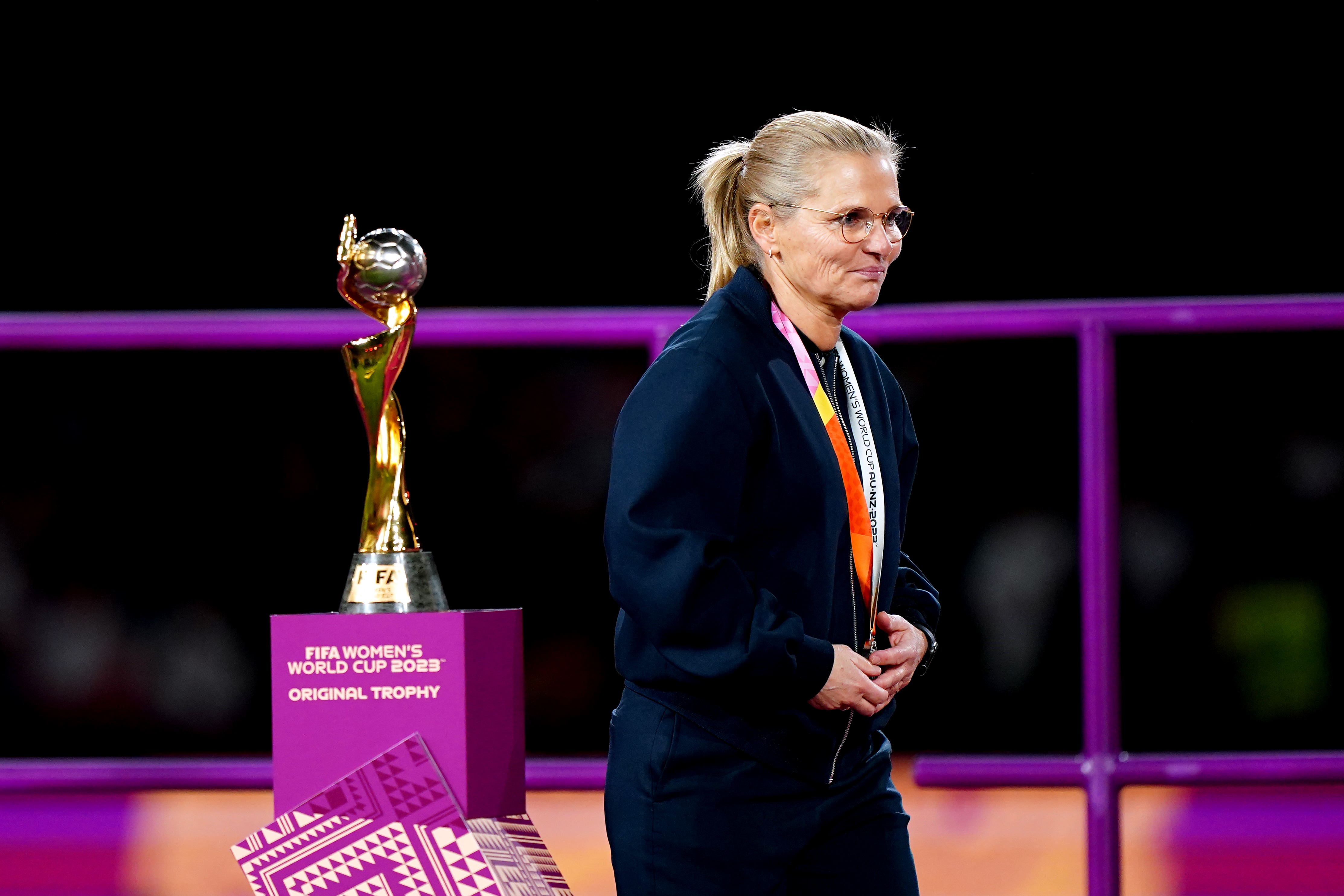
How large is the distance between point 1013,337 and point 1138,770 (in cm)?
65

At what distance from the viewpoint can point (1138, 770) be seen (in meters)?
2.20

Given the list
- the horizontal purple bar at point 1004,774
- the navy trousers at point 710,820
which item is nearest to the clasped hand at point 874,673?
the navy trousers at point 710,820

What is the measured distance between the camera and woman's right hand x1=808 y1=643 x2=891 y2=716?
1573mm

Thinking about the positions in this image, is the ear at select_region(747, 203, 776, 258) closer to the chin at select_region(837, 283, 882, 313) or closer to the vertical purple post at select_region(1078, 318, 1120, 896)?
the chin at select_region(837, 283, 882, 313)

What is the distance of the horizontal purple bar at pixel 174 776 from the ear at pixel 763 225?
87 centimetres

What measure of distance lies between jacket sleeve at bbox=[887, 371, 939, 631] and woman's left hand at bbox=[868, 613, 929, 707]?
0.06m

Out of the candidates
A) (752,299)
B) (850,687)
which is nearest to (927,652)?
(850,687)

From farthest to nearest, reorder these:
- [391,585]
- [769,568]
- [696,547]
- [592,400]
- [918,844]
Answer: [592,400]
[918,844]
[391,585]
[769,568]
[696,547]

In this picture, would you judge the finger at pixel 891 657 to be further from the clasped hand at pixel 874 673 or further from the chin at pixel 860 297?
the chin at pixel 860 297

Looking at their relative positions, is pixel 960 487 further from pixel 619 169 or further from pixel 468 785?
pixel 468 785

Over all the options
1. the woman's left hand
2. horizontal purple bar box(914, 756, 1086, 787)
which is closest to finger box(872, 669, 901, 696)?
the woman's left hand

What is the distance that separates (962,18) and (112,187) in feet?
7.27

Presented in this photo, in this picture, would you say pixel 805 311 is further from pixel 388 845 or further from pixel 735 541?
pixel 388 845

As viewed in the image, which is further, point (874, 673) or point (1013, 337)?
point (1013, 337)
